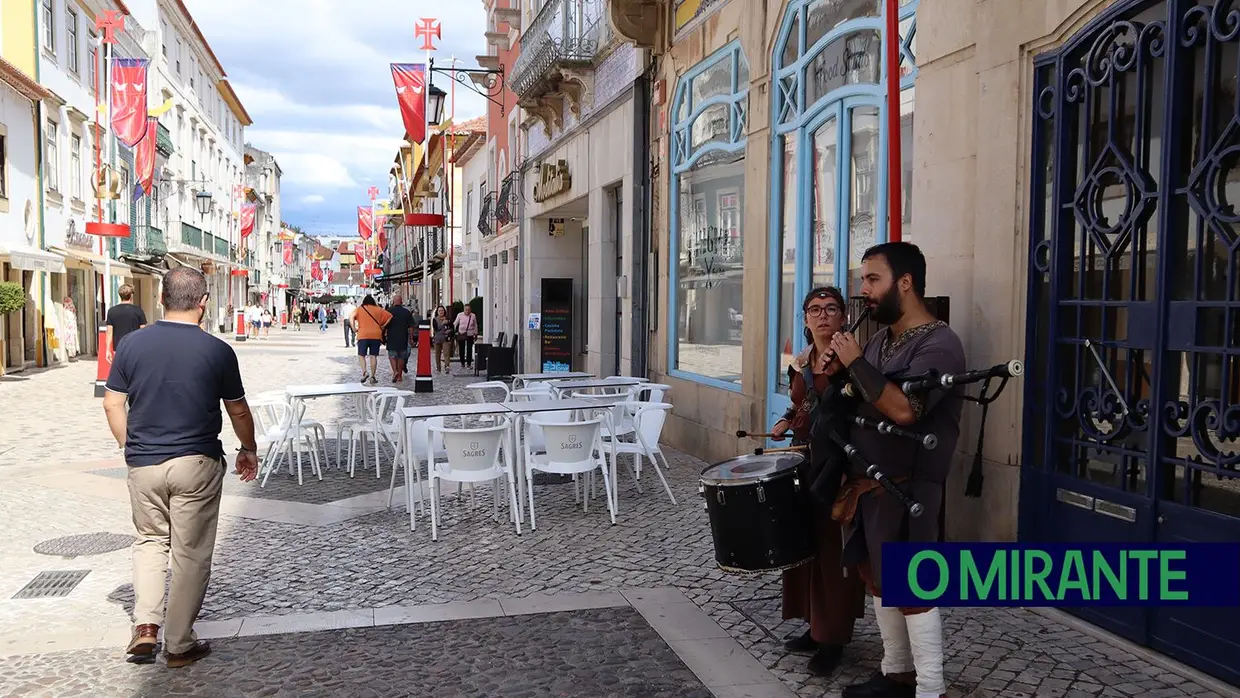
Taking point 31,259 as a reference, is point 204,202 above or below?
above

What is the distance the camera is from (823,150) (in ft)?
27.0

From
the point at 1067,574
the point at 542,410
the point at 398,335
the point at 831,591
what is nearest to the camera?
the point at 1067,574

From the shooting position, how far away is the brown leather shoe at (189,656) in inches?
171

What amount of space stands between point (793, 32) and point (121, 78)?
17.7 meters

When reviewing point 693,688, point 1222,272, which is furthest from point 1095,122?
point 693,688

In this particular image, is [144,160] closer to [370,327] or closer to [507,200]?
[507,200]

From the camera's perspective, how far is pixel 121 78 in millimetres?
21141

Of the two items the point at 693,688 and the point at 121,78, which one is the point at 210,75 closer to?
the point at 121,78

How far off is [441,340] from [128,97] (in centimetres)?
859

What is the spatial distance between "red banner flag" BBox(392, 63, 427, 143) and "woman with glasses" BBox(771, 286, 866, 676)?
1599cm

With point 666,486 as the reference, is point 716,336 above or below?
above

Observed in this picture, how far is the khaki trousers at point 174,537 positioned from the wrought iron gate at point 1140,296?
164 inches

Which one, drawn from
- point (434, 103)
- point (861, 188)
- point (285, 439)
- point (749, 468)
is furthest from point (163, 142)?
point (749, 468)

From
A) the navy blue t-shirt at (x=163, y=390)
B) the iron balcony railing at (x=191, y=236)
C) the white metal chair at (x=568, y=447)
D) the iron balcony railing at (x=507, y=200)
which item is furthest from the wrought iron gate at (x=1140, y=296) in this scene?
the iron balcony railing at (x=191, y=236)
